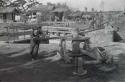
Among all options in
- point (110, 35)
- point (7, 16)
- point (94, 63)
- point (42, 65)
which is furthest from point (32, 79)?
point (7, 16)

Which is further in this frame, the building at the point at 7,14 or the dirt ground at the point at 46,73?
the building at the point at 7,14

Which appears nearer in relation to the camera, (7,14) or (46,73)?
(46,73)

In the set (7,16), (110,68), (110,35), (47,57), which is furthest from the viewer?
(7,16)

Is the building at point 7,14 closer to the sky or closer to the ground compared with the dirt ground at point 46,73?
closer to the sky

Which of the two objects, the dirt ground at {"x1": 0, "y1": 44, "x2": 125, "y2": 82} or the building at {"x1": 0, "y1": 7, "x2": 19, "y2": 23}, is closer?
the dirt ground at {"x1": 0, "y1": 44, "x2": 125, "y2": 82}

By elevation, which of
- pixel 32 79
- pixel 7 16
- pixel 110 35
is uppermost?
pixel 7 16

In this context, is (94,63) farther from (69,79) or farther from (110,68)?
(69,79)

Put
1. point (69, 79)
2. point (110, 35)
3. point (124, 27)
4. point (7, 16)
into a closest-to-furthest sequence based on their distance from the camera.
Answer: point (69, 79)
point (110, 35)
point (124, 27)
point (7, 16)

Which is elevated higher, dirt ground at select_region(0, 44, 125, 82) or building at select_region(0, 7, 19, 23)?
building at select_region(0, 7, 19, 23)

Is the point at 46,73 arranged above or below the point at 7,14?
below

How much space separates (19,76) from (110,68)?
3301mm

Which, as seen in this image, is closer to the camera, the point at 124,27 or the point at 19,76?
the point at 19,76

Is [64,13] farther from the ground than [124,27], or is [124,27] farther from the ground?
[64,13]

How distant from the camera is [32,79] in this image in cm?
602
